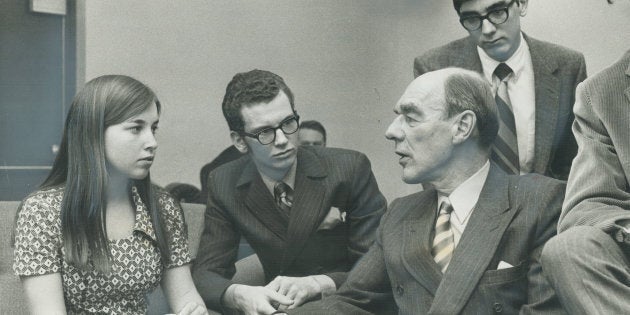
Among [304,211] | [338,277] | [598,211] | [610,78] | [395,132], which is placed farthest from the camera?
[304,211]

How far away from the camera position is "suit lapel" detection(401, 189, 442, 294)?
2.30 meters

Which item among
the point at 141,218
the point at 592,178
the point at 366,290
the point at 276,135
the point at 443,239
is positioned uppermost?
the point at 592,178

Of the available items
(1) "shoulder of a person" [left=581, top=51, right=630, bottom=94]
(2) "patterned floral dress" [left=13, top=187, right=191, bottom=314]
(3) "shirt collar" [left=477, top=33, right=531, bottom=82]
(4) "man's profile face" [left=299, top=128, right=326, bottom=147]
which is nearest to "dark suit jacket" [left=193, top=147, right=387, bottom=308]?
(2) "patterned floral dress" [left=13, top=187, right=191, bottom=314]

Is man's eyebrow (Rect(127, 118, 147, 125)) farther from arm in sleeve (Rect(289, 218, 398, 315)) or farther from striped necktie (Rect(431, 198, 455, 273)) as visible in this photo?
striped necktie (Rect(431, 198, 455, 273))

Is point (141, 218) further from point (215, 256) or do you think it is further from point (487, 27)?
point (487, 27)

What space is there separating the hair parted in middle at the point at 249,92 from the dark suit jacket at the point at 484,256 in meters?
0.75

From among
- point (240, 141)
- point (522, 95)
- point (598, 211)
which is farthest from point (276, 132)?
point (598, 211)

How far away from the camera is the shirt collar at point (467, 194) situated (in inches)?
93.4

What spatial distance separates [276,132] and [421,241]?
792 mm

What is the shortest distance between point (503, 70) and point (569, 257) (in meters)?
1.28

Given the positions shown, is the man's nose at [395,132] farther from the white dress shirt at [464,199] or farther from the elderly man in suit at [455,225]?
the white dress shirt at [464,199]

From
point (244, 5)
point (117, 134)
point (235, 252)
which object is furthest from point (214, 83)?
point (117, 134)

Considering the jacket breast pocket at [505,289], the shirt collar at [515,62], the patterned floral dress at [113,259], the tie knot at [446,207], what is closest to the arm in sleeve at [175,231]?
the patterned floral dress at [113,259]

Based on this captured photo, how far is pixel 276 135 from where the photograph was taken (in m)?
2.95
